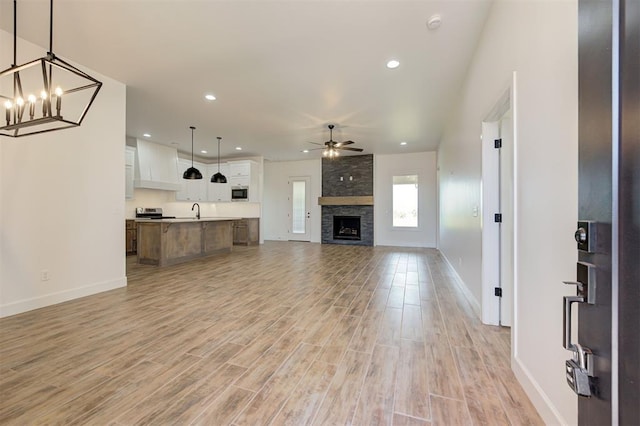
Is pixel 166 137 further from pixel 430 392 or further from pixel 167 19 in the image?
pixel 430 392

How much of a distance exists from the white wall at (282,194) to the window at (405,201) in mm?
2549

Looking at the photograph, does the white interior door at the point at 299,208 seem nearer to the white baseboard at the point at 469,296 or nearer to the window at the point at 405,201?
the window at the point at 405,201

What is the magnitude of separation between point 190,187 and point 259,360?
25.3ft

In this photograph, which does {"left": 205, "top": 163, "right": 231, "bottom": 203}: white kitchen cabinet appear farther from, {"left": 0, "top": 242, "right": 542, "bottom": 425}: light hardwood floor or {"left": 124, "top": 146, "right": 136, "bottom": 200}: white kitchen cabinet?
{"left": 0, "top": 242, "right": 542, "bottom": 425}: light hardwood floor

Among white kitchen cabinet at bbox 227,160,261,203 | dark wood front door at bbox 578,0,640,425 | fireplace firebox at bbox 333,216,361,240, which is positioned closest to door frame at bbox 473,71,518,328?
dark wood front door at bbox 578,0,640,425

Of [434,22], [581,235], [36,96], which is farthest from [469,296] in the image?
[36,96]

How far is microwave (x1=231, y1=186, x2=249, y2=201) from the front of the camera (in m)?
8.67

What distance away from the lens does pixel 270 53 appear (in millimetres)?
3078

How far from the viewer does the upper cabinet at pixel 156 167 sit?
6.81m

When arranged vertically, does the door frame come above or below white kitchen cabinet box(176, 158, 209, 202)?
below

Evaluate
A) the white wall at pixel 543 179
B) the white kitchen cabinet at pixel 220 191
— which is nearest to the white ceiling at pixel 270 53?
the white wall at pixel 543 179

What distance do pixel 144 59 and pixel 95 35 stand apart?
1.62 feet

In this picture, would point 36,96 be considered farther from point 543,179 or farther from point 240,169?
point 240,169

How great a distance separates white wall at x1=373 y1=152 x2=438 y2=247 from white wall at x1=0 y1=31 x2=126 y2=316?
22.2ft
